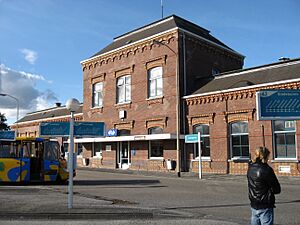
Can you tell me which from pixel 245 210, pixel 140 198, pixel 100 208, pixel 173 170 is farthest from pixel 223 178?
pixel 100 208

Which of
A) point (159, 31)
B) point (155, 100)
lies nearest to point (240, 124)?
point (155, 100)

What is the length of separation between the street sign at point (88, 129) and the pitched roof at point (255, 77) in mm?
14209

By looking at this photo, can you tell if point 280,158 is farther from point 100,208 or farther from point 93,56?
point 93,56

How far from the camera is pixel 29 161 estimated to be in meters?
18.0

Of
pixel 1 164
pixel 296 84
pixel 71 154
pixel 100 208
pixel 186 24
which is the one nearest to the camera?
pixel 100 208

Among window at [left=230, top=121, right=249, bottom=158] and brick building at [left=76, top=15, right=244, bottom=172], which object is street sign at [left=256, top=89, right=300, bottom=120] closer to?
window at [left=230, top=121, right=249, bottom=158]

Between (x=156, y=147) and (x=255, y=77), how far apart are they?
924 centimetres

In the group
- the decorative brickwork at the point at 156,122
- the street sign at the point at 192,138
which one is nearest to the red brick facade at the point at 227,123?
the decorative brickwork at the point at 156,122

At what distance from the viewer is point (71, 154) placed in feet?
36.2

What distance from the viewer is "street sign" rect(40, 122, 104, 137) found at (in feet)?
38.1

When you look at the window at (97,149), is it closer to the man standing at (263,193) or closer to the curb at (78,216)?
the curb at (78,216)

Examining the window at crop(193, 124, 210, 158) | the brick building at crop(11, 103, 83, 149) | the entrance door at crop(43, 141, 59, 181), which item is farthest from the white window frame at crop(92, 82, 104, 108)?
the entrance door at crop(43, 141, 59, 181)

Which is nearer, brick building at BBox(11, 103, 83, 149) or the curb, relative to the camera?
the curb

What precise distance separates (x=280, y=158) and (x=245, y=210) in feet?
41.6
